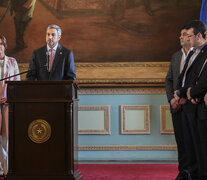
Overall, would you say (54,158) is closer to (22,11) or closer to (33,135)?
(33,135)

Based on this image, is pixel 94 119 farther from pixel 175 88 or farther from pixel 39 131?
pixel 39 131

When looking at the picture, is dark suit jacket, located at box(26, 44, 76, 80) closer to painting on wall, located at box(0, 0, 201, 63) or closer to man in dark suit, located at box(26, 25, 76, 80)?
man in dark suit, located at box(26, 25, 76, 80)

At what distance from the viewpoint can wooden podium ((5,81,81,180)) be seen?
412 cm

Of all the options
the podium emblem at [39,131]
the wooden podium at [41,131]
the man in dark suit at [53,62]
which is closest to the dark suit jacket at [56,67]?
the man in dark suit at [53,62]

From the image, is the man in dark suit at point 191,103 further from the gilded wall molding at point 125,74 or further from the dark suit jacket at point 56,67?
the gilded wall molding at point 125,74

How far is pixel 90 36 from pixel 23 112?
274cm

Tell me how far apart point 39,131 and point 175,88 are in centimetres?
182

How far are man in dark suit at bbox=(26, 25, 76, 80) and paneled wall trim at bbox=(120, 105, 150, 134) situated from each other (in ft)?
6.52

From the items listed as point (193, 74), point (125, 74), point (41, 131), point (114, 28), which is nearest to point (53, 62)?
point (41, 131)

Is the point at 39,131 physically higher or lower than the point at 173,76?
lower

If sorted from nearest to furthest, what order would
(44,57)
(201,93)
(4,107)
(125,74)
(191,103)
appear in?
(201,93) < (191,103) < (44,57) < (4,107) < (125,74)

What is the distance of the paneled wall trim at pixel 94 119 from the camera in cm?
648

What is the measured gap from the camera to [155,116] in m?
6.49

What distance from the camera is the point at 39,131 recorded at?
4.12 metres
